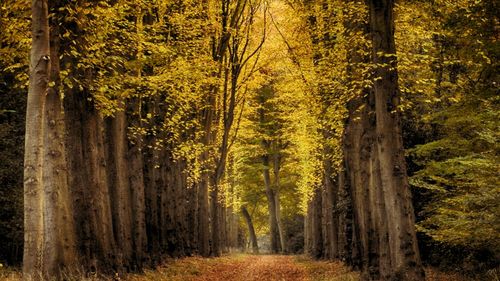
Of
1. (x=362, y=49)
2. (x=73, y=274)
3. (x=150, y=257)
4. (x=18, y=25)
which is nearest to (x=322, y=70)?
(x=362, y=49)

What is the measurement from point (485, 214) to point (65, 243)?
29.8ft

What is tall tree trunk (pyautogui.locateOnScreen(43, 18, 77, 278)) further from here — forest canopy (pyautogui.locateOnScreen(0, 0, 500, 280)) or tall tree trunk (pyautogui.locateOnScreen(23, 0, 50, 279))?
tall tree trunk (pyautogui.locateOnScreen(23, 0, 50, 279))

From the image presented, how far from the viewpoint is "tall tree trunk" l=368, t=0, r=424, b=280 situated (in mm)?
10484

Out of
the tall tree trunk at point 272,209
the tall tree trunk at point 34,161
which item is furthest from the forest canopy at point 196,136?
the tall tree trunk at point 272,209

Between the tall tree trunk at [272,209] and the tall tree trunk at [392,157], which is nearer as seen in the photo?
the tall tree trunk at [392,157]

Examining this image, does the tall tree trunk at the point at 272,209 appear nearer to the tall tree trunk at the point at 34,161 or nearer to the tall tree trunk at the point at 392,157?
the tall tree trunk at the point at 392,157

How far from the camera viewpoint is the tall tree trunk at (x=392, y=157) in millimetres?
10484

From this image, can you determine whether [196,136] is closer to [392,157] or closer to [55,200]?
[55,200]

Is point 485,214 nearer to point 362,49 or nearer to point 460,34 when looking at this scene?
point 460,34

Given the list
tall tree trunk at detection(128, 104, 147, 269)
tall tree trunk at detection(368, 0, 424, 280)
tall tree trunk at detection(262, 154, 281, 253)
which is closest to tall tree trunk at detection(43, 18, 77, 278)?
A: tall tree trunk at detection(128, 104, 147, 269)

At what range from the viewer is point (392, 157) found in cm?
1095

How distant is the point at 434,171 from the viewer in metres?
13.9

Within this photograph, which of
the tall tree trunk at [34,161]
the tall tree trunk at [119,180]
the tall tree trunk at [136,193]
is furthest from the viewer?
the tall tree trunk at [136,193]

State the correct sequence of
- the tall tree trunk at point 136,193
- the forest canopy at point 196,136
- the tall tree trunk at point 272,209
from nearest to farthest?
the forest canopy at point 196,136, the tall tree trunk at point 136,193, the tall tree trunk at point 272,209
